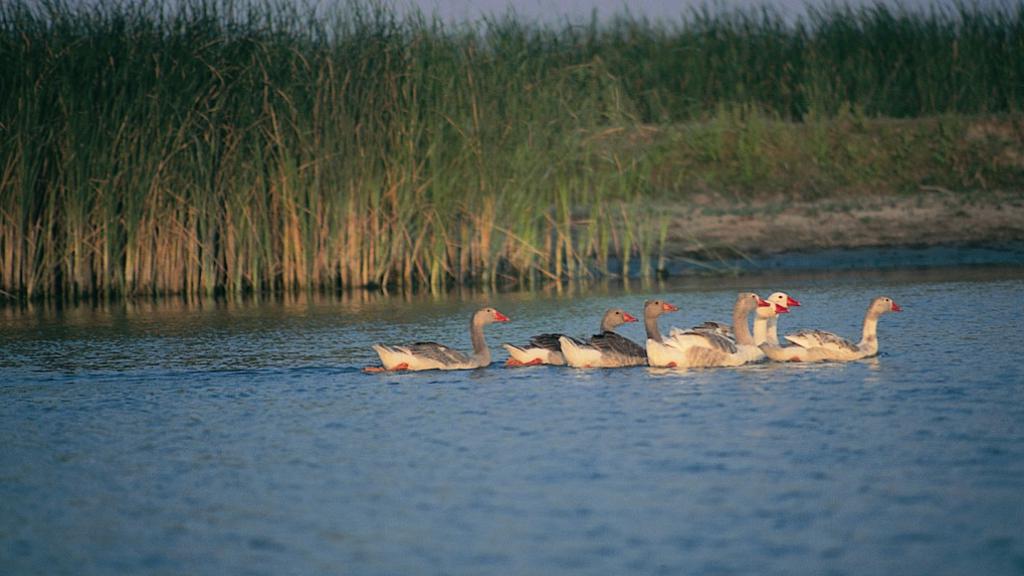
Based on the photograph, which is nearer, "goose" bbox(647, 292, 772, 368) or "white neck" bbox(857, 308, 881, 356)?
"goose" bbox(647, 292, 772, 368)

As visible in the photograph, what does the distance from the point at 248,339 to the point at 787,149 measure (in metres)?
11.6

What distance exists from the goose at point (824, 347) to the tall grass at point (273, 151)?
578 centimetres

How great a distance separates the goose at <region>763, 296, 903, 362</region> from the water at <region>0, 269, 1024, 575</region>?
→ 0.17 metres

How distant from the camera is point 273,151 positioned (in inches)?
Result: 667

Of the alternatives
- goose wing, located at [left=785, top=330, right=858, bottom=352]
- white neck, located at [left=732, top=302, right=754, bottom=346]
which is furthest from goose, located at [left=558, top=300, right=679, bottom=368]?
goose wing, located at [left=785, top=330, right=858, bottom=352]

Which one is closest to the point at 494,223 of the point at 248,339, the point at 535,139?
the point at 535,139

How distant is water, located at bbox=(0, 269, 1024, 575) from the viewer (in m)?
6.00

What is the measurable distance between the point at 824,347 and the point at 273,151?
27.2 ft

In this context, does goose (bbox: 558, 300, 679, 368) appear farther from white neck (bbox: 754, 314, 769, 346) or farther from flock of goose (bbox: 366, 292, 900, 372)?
white neck (bbox: 754, 314, 769, 346)

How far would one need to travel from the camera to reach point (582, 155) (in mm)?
17359

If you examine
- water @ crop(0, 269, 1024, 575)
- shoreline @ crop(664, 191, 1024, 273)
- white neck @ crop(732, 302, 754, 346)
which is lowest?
water @ crop(0, 269, 1024, 575)

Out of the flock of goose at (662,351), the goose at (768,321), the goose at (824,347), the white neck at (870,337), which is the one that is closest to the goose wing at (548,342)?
the flock of goose at (662,351)

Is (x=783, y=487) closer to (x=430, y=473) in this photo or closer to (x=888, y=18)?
(x=430, y=473)


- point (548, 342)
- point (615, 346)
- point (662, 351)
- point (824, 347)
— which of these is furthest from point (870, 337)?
point (548, 342)
